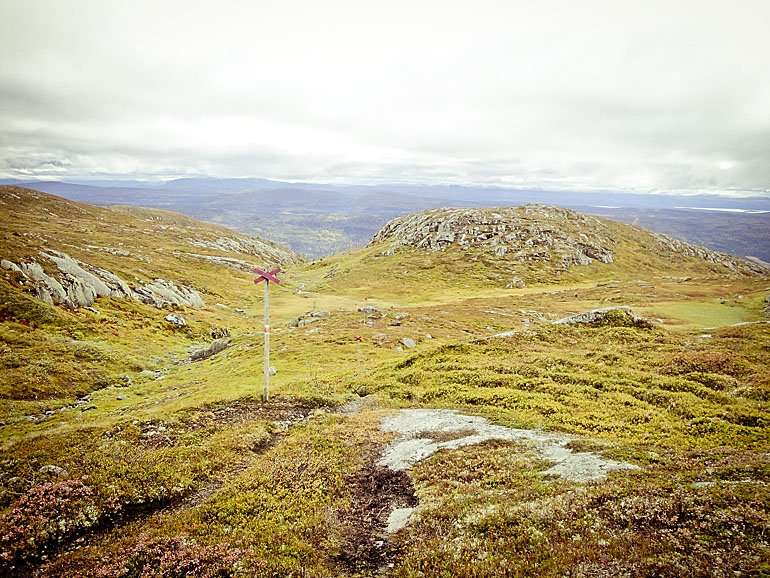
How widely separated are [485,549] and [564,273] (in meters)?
153

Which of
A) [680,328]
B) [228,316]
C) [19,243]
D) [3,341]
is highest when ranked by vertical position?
[19,243]

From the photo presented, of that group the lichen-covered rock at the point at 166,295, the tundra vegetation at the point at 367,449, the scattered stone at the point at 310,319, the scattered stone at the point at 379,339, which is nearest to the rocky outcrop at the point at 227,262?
the lichen-covered rock at the point at 166,295

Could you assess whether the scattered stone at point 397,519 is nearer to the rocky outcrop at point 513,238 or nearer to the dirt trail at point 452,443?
the dirt trail at point 452,443

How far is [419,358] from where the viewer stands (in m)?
41.9

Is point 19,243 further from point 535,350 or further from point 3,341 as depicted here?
point 535,350

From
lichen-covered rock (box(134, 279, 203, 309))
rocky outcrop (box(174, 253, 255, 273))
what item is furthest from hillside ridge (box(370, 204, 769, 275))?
lichen-covered rock (box(134, 279, 203, 309))

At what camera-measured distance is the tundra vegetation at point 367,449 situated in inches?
500

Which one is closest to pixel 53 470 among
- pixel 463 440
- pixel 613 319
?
pixel 463 440

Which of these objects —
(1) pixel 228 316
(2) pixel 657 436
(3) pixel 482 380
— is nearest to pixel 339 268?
(1) pixel 228 316

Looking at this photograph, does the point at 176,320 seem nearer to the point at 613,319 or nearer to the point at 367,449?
the point at 367,449

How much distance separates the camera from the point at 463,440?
2325 centimetres

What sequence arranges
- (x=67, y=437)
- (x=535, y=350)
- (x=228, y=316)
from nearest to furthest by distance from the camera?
(x=67, y=437)
(x=535, y=350)
(x=228, y=316)

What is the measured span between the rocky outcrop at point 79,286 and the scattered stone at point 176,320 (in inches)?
300

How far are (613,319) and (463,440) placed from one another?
1269 inches
